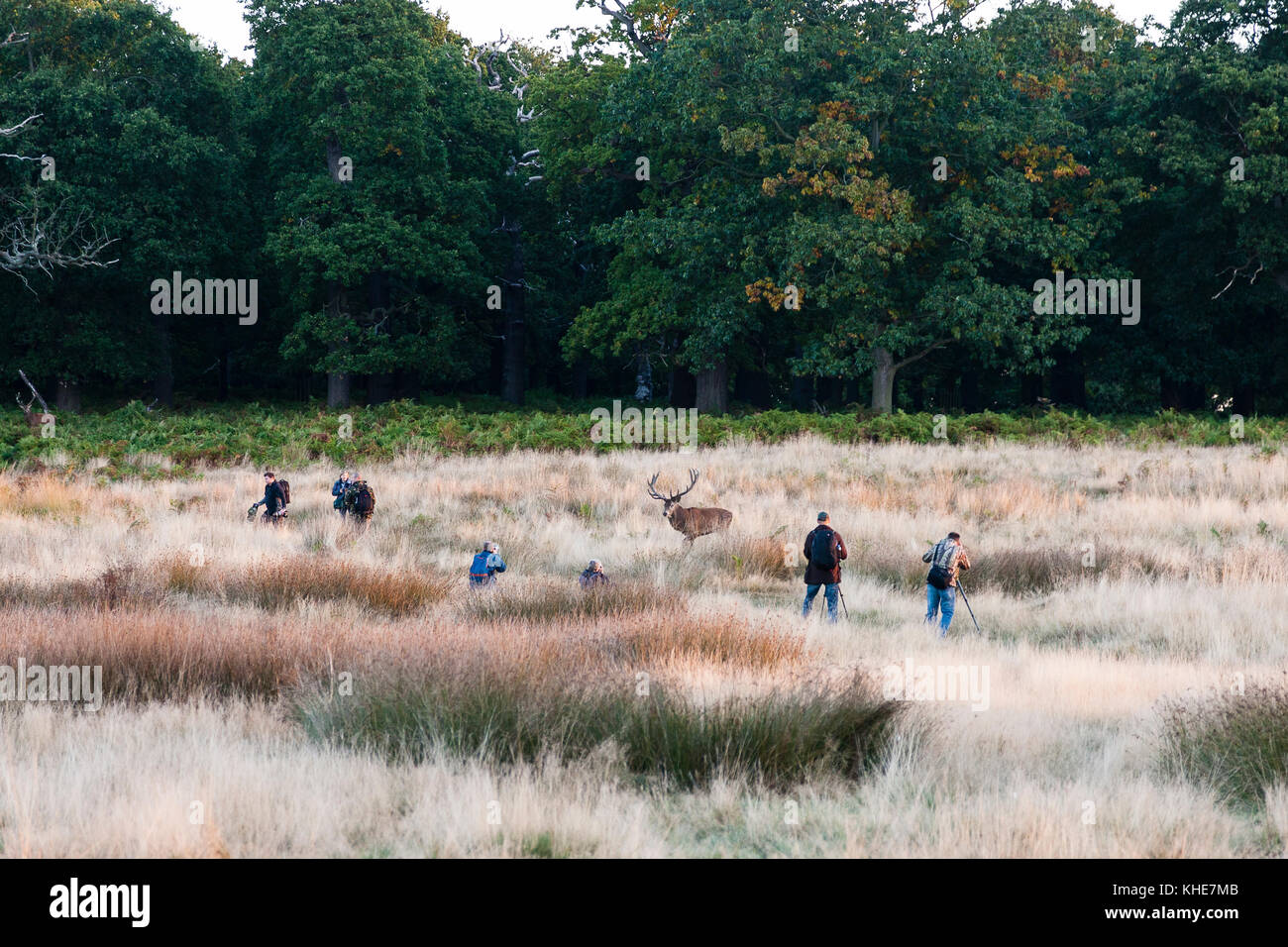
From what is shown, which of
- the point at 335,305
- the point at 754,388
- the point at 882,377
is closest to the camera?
the point at 882,377

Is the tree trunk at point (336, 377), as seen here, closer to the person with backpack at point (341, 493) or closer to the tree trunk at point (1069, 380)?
the person with backpack at point (341, 493)

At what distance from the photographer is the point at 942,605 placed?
11227 millimetres

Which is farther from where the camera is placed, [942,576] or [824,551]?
[824,551]

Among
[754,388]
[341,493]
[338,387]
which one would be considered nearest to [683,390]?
[754,388]

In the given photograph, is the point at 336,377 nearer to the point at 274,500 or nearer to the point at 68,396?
the point at 68,396

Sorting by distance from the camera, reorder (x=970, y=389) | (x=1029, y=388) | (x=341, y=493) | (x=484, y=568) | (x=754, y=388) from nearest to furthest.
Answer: (x=484, y=568)
(x=341, y=493)
(x=970, y=389)
(x=754, y=388)
(x=1029, y=388)

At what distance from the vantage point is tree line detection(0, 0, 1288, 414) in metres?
32.2

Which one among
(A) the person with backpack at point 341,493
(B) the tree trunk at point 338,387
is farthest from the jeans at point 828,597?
(B) the tree trunk at point 338,387

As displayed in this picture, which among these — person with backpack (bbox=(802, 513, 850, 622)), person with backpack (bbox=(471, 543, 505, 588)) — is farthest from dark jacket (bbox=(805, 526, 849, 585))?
person with backpack (bbox=(471, 543, 505, 588))

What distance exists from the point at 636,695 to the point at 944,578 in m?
4.92

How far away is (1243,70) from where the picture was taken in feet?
106

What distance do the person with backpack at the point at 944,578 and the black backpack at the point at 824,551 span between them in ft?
2.81
